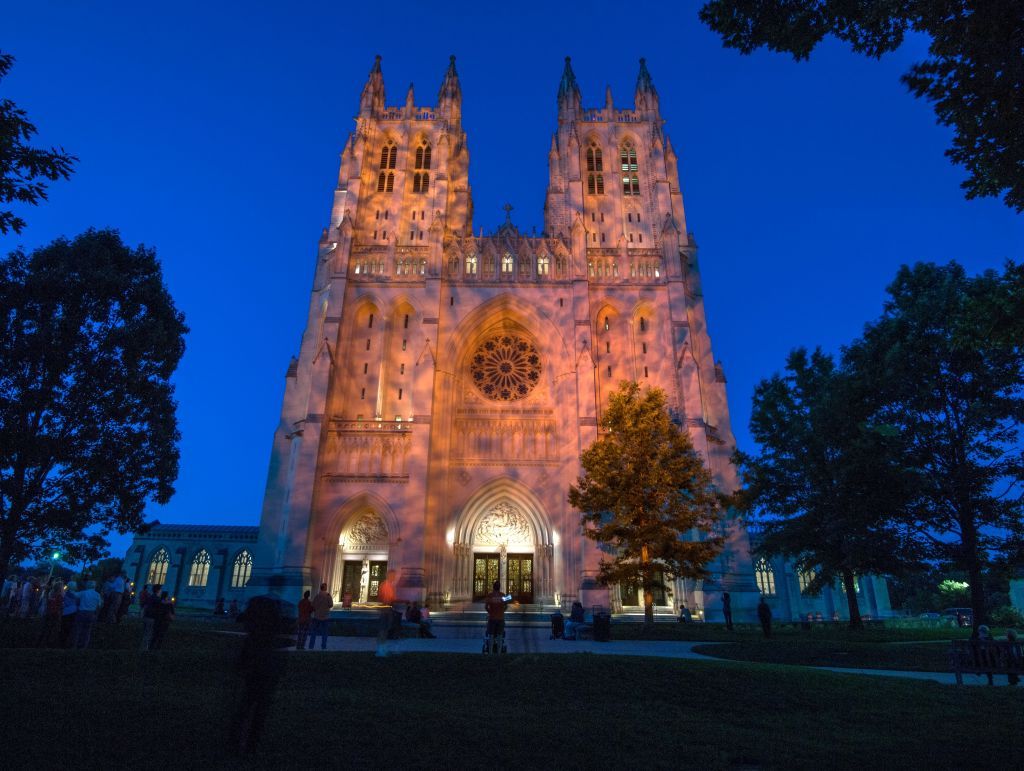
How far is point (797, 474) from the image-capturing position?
2528cm

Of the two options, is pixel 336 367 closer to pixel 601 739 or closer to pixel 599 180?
pixel 599 180

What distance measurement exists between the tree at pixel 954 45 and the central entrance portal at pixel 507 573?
92.2 ft

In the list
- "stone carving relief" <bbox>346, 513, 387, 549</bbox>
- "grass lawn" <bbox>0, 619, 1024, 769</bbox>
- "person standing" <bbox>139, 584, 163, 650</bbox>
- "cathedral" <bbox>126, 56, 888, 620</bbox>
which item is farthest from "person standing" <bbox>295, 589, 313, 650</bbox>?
"stone carving relief" <bbox>346, 513, 387, 549</bbox>

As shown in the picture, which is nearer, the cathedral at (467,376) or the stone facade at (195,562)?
the cathedral at (467,376)

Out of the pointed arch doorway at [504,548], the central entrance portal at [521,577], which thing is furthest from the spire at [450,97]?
the central entrance portal at [521,577]

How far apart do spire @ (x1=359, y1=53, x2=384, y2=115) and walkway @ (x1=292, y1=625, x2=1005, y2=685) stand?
36.5 meters

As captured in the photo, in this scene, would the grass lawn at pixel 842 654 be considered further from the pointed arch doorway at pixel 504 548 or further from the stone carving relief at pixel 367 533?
the stone carving relief at pixel 367 533

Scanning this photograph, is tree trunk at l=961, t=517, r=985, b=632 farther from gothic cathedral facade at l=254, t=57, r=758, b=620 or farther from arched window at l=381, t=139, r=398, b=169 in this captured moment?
arched window at l=381, t=139, r=398, b=169

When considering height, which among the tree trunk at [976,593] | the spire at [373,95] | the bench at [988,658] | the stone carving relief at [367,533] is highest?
the spire at [373,95]

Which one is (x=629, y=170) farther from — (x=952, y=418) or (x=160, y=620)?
(x=160, y=620)

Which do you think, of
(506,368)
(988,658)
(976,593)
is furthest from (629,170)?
(988,658)

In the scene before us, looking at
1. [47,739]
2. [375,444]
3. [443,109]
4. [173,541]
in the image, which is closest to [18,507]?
[47,739]

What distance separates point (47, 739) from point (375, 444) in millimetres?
27315

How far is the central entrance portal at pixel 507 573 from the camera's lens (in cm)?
3203
